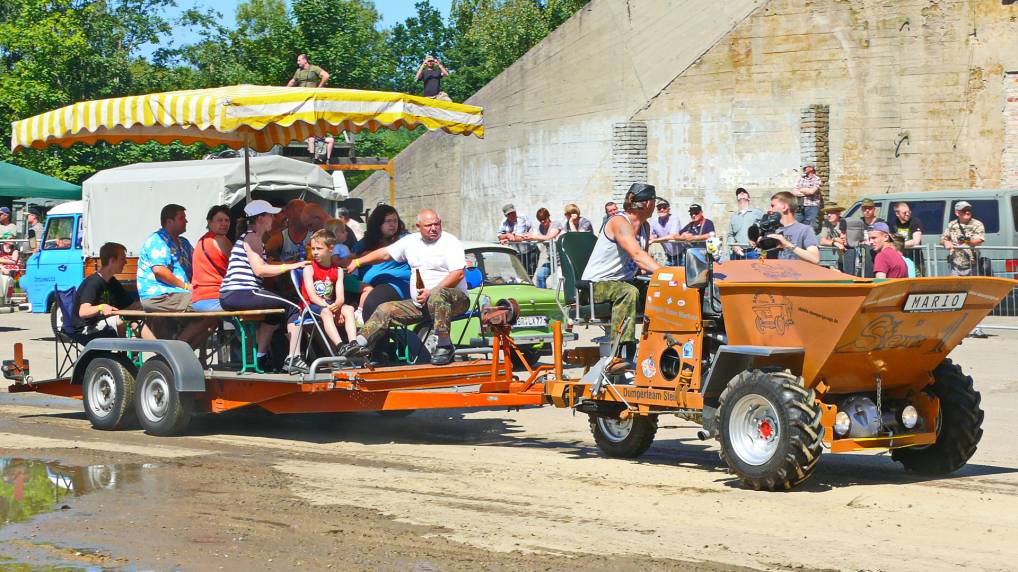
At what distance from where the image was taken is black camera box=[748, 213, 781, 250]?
29.5 ft

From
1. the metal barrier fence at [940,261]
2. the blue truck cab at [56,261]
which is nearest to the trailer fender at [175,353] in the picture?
the metal barrier fence at [940,261]

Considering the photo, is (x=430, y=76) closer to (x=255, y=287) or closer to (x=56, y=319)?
(x=56, y=319)

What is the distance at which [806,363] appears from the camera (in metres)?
8.45

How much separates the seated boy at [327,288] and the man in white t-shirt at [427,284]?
16 cm

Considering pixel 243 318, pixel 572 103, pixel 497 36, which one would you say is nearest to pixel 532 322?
pixel 243 318

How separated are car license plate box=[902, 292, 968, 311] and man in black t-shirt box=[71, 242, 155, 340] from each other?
6986 millimetres

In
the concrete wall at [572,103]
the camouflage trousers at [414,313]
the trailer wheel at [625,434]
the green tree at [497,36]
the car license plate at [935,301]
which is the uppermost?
the green tree at [497,36]

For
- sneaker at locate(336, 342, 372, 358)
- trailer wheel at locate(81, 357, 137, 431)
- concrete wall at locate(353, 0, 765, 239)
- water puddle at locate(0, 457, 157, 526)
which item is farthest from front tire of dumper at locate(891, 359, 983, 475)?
concrete wall at locate(353, 0, 765, 239)

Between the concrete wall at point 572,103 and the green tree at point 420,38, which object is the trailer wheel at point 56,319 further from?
the green tree at point 420,38

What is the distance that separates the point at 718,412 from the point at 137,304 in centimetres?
619

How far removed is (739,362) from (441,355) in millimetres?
2934

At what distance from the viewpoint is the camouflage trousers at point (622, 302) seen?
9977 millimetres

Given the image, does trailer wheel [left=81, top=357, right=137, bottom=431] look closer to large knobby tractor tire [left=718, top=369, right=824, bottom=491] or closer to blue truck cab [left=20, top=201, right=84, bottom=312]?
large knobby tractor tire [left=718, top=369, right=824, bottom=491]

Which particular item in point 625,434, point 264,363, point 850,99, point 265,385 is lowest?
point 625,434
